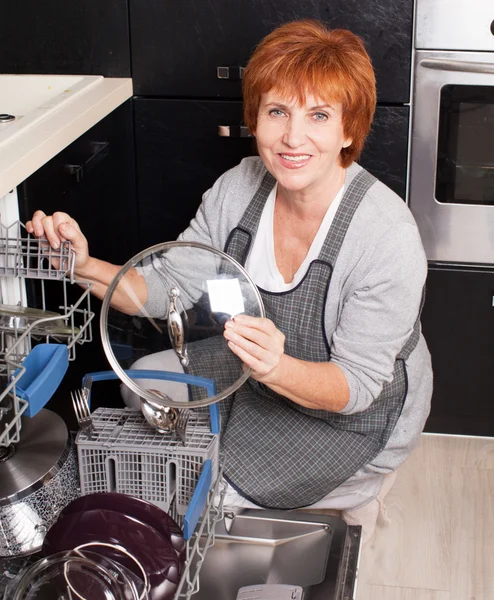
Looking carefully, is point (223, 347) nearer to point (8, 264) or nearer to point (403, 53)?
point (8, 264)

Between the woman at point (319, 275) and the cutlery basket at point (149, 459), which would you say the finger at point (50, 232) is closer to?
the woman at point (319, 275)

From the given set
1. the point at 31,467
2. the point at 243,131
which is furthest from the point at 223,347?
the point at 243,131

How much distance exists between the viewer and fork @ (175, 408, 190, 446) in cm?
115

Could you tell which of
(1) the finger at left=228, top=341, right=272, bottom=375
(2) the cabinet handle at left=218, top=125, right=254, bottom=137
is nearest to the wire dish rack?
(1) the finger at left=228, top=341, right=272, bottom=375

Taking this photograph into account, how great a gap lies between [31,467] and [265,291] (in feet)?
1.78

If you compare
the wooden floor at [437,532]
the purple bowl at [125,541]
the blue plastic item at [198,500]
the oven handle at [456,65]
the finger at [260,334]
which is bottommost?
the wooden floor at [437,532]

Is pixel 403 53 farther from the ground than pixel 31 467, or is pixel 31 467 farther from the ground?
pixel 403 53

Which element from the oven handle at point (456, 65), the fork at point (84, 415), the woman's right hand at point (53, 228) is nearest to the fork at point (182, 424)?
the fork at point (84, 415)

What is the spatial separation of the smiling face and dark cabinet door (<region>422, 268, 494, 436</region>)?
2.41 ft

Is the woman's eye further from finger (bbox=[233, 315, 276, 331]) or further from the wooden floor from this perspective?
the wooden floor

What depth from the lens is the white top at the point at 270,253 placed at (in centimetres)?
144

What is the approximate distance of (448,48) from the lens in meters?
1.85

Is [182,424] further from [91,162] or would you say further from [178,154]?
[178,154]

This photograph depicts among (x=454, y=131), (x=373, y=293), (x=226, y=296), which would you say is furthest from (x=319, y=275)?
(x=454, y=131)
